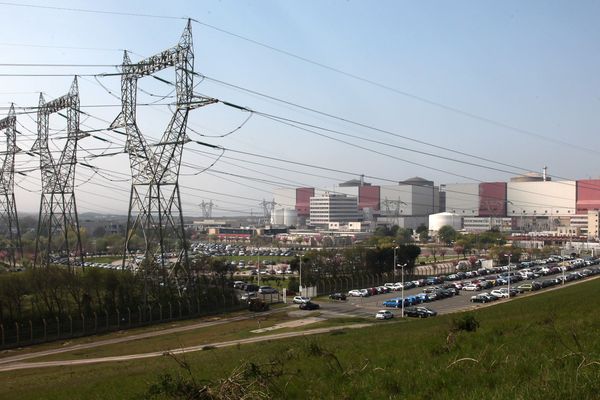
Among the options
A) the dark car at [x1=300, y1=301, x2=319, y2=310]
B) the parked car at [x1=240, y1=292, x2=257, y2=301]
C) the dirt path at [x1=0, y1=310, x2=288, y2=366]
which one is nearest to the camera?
the dirt path at [x1=0, y1=310, x2=288, y2=366]

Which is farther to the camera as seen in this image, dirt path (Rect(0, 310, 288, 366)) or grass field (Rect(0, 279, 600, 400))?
dirt path (Rect(0, 310, 288, 366))

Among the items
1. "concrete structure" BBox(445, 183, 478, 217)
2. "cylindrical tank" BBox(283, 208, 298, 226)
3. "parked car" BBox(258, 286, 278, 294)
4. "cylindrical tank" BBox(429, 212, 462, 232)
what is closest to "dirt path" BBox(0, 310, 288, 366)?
"parked car" BBox(258, 286, 278, 294)

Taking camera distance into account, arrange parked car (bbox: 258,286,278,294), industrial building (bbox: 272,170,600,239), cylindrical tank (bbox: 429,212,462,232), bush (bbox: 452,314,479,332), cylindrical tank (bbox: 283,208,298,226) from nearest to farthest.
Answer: bush (bbox: 452,314,479,332)
parked car (bbox: 258,286,278,294)
industrial building (bbox: 272,170,600,239)
cylindrical tank (bbox: 429,212,462,232)
cylindrical tank (bbox: 283,208,298,226)

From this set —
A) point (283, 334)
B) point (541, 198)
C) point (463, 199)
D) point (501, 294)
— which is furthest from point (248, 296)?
point (463, 199)

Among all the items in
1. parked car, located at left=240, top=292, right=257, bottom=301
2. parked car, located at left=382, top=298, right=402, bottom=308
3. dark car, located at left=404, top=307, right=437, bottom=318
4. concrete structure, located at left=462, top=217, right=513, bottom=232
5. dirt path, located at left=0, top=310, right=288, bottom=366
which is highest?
concrete structure, located at left=462, top=217, right=513, bottom=232

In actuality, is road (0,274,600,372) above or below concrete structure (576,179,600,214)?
below

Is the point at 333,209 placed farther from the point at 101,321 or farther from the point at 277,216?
the point at 101,321

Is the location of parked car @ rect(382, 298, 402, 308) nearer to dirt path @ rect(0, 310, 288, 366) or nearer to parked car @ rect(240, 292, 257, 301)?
dirt path @ rect(0, 310, 288, 366)

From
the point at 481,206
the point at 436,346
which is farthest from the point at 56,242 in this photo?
the point at 481,206
